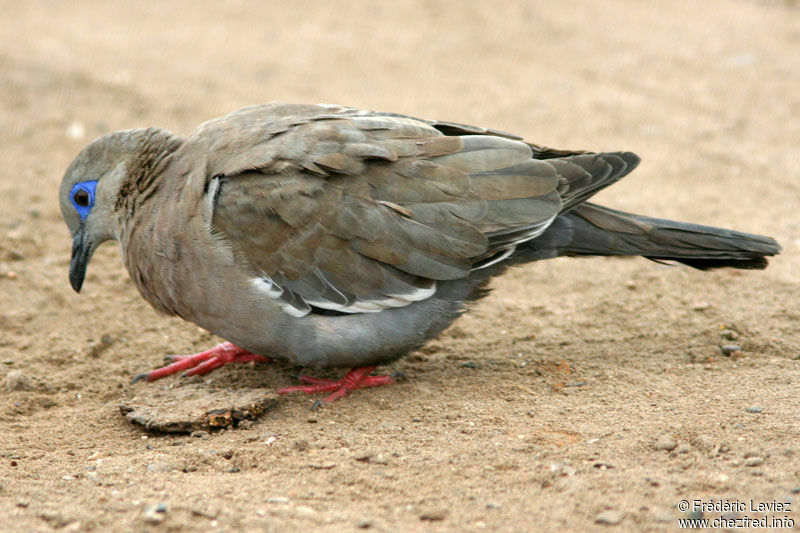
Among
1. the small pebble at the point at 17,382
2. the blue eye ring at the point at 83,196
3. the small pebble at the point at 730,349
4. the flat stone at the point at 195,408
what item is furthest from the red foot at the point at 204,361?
the small pebble at the point at 730,349

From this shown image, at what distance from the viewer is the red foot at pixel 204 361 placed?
16.7 feet

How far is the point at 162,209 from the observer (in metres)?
4.75

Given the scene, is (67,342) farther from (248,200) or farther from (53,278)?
(248,200)

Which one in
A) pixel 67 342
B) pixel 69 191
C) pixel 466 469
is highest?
pixel 69 191

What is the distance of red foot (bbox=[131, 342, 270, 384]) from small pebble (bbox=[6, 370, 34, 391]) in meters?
0.57

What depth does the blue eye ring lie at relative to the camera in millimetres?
5012

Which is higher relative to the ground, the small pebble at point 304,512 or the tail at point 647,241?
the tail at point 647,241

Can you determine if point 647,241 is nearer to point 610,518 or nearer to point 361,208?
point 361,208

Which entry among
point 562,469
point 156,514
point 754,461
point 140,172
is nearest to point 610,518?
point 562,469

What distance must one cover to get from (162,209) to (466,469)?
216cm

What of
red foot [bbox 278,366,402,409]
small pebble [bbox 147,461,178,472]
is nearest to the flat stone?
red foot [bbox 278,366,402,409]

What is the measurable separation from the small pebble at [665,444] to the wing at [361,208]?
1288mm

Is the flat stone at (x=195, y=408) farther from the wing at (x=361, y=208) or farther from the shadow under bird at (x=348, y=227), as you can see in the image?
the wing at (x=361, y=208)

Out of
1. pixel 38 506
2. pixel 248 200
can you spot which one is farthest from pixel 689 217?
pixel 38 506
